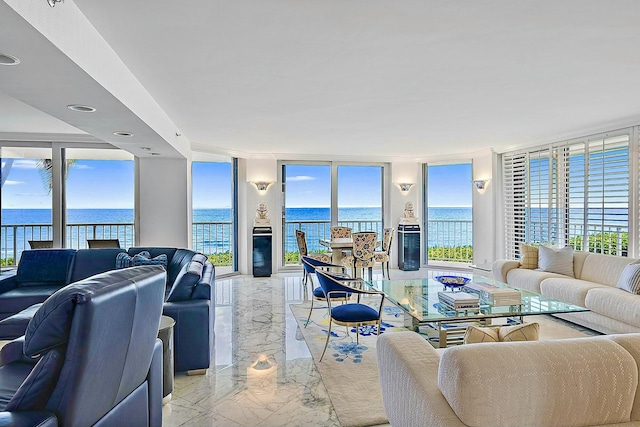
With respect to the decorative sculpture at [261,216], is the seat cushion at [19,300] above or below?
below

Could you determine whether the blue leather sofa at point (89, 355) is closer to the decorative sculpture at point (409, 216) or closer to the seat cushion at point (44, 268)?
the seat cushion at point (44, 268)

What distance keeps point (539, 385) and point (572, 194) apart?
18.1 ft

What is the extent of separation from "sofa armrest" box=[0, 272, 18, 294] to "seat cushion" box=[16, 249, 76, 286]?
2.0 inches

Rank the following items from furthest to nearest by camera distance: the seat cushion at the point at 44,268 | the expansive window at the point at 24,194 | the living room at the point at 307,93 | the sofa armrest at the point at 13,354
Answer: the expansive window at the point at 24,194 → the seat cushion at the point at 44,268 → the sofa armrest at the point at 13,354 → the living room at the point at 307,93

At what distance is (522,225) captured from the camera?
6.94 m

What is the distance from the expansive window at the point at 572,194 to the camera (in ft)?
16.9

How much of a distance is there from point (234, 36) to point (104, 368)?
2.05m

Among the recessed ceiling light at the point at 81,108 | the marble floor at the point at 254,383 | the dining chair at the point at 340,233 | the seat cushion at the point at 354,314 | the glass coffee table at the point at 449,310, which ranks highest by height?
the recessed ceiling light at the point at 81,108

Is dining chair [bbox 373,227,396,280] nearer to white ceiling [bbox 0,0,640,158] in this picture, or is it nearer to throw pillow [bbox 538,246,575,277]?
white ceiling [bbox 0,0,640,158]

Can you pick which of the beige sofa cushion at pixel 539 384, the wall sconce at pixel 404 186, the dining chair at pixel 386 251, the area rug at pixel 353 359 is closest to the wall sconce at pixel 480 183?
the wall sconce at pixel 404 186

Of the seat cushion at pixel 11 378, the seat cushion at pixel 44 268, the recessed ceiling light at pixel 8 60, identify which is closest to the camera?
the seat cushion at pixel 11 378

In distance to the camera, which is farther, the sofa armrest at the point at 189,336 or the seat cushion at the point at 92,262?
the seat cushion at the point at 92,262

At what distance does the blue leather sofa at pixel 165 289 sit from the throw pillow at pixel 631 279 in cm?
421

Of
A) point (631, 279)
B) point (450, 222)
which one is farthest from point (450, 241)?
point (631, 279)
